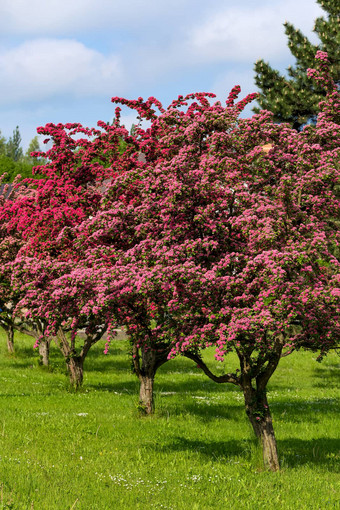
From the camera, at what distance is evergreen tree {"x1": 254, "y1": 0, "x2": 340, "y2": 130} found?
29.0 meters

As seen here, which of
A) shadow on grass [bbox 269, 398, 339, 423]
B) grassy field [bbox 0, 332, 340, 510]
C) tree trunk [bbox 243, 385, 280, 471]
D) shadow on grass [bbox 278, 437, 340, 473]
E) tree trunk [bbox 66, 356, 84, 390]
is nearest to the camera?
grassy field [bbox 0, 332, 340, 510]

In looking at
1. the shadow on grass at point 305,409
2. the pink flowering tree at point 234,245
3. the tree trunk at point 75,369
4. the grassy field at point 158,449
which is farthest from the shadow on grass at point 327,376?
the pink flowering tree at point 234,245

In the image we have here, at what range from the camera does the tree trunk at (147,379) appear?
17.3 metres

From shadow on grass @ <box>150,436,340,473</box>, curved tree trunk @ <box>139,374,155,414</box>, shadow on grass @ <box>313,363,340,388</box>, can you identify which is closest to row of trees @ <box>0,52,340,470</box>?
shadow on grass @ <box>150,436,340,473</box>

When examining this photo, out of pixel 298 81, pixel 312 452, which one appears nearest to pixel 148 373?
pixel 312 452

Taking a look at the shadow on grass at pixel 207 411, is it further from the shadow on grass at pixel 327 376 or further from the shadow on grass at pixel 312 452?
the shadow on grass at pixel 327 376

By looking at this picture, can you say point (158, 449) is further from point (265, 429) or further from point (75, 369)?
point (75, 369)

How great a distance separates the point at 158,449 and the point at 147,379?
425cm

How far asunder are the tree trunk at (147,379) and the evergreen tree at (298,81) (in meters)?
18.0

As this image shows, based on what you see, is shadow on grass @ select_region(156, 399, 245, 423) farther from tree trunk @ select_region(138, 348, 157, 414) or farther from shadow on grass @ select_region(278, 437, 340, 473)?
shadow on grass @ select_region(278, 437, 340, 473)

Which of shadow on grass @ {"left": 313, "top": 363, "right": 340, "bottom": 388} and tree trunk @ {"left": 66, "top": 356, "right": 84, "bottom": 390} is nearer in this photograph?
tree trunk @ {"left": 66, "top": 356, "right": 84, "bottom": 390}

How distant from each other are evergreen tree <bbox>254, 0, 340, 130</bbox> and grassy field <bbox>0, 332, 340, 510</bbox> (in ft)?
50.9

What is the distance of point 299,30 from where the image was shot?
3050 centimetres

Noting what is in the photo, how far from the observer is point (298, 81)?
30.4 meters
